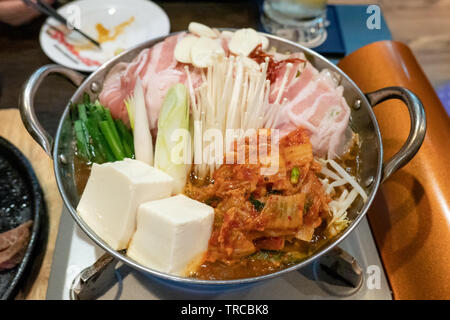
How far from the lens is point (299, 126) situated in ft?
5.32

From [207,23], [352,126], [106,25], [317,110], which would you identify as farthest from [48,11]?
[352,126]

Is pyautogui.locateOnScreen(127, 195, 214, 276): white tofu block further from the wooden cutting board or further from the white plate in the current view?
the white plate

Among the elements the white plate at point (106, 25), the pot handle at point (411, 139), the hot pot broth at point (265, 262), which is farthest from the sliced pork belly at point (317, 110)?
the white plate at point (106, 25)

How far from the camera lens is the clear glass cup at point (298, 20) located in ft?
8.56

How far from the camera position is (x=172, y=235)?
1.21 metres

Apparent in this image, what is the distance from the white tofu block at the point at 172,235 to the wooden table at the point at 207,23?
2.66 ft

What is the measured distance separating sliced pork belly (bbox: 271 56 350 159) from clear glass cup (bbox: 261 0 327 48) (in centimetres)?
95

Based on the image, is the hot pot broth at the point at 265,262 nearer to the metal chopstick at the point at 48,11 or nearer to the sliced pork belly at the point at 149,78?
the sliced pork belly at the point at 149,78

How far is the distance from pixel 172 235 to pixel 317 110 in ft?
3.06

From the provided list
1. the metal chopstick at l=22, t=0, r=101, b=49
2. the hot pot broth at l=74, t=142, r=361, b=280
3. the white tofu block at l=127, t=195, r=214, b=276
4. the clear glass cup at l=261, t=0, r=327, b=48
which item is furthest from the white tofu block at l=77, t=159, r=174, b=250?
the clear glass cup at l=261, t=0, r=327, b=48

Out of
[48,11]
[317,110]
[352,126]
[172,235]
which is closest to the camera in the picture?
[172,235]

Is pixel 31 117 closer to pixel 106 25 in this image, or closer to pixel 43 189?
pixel 43 189

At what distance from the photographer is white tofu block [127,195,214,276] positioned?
4.00ft
